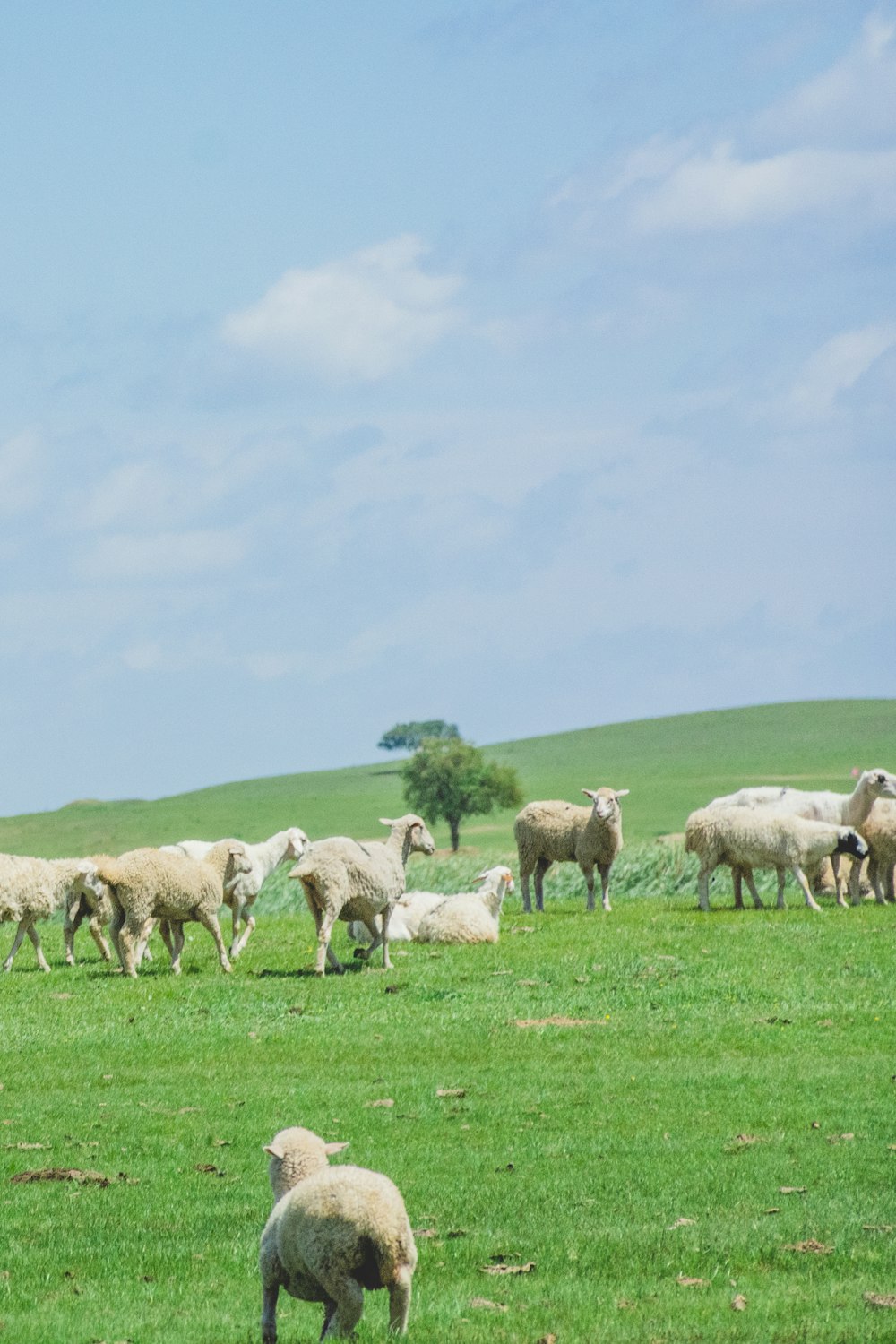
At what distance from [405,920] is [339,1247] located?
20.2m

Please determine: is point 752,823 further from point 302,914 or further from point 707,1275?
point 707,1275

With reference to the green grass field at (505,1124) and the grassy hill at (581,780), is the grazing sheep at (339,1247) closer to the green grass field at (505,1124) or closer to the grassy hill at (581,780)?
the green grass field at (505,1124)

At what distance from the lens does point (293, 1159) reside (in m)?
8.22

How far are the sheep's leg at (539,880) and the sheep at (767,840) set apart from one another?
12.5 ft

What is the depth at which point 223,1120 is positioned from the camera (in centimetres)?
1427

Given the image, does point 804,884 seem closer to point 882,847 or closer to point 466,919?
point 882,847

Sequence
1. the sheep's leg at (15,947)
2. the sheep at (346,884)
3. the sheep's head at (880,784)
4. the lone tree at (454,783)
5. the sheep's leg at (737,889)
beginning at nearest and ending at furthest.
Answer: the sheep at (346,884)
the sheep's leg at (15,947)
the sheep's leg at (737,889)
the sheep's head at (880,784)
the lone tree at (454,783)

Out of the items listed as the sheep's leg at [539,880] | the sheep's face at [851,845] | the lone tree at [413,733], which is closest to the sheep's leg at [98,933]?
the sheep's leg at [539,880]

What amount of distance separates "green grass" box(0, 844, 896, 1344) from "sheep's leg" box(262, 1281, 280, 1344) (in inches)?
16.7

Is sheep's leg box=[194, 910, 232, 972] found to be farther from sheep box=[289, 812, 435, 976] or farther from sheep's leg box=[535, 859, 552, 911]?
sheep's leg box=[535, 859, 552, 911]

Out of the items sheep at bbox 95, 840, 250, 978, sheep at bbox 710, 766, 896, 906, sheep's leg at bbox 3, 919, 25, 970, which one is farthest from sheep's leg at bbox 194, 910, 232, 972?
sheep at bbox 710, 766, 896, 906

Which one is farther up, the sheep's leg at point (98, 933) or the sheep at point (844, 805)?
the sheep at point (844, 805)

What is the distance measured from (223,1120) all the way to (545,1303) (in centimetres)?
585

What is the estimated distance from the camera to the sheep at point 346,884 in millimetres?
22344
